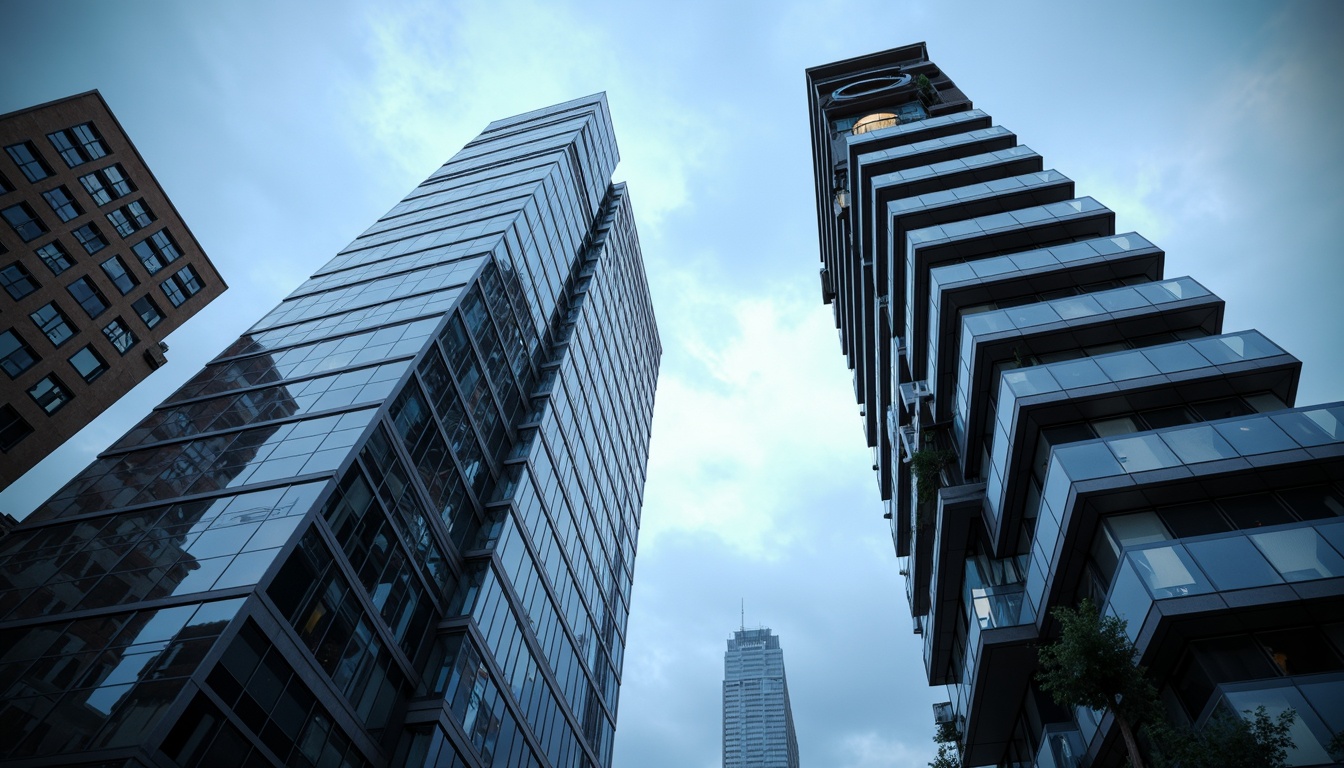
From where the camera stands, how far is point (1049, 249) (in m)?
26.5

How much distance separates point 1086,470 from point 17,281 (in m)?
45.8

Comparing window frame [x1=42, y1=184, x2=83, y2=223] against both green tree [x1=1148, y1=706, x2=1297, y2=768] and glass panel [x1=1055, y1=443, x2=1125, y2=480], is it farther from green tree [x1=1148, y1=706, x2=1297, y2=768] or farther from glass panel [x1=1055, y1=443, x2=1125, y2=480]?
green tree [x1=1148, y1=706, x2=1297, y2=768]

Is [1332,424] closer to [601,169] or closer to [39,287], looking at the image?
[39,287]

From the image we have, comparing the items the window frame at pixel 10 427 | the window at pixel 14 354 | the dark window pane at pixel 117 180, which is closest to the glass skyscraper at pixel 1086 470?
the window frame at pixel 10 427

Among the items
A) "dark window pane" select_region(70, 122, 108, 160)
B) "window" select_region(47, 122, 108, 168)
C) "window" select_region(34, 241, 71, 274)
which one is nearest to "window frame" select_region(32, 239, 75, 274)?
"window" select_region(34, 241, 71, 274)

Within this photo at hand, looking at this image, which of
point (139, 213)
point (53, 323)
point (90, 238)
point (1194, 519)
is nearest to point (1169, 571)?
point (1194, 519)

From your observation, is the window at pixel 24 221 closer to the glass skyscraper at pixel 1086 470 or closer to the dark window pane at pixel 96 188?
the dark window pane at pixel 96 188

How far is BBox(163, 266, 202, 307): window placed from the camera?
1688 inches

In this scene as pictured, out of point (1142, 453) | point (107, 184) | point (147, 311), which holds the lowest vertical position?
point (1142, 453)

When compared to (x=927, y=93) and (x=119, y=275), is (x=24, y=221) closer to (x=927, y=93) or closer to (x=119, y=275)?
(x=119, y=275)

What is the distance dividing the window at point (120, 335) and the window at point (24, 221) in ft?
18.2

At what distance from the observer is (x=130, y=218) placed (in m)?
41.1

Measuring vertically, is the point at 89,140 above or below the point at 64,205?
above

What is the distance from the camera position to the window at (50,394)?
3378cm
